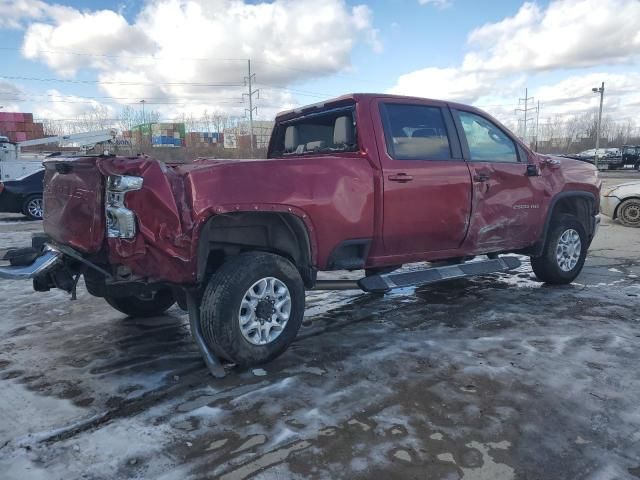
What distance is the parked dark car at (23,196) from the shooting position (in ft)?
42.6

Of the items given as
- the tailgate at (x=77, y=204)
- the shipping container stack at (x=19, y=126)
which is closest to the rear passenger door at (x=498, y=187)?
the tailgate at (x=77, y=204)

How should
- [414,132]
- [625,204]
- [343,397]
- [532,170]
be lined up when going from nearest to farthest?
[343,397] < [414,132] < [532,170] < [625,204]

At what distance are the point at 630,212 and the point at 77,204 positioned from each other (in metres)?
11.4

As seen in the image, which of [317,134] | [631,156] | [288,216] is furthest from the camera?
[631,156]

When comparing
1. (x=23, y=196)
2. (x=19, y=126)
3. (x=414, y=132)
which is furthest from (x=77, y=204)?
(x=19, y=126)

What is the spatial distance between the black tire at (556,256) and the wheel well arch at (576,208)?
0.30 feet

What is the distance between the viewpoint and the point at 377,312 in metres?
5.22

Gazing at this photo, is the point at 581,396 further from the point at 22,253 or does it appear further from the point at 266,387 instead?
the point at 22,253

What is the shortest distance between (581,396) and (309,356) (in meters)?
1.89

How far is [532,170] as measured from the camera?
5.54m

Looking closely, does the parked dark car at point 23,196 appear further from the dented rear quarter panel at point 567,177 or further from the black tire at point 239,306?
the dented rear quarter panel at point 567,177

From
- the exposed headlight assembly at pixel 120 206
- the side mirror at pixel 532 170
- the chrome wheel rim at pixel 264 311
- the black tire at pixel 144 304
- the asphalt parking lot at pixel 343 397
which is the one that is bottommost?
the asphalt parking lot at pixel 343 397

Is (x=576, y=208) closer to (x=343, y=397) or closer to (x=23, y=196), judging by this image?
(x=343, y=397)

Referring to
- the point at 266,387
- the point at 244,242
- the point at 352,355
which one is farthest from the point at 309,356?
the point at 244,242
